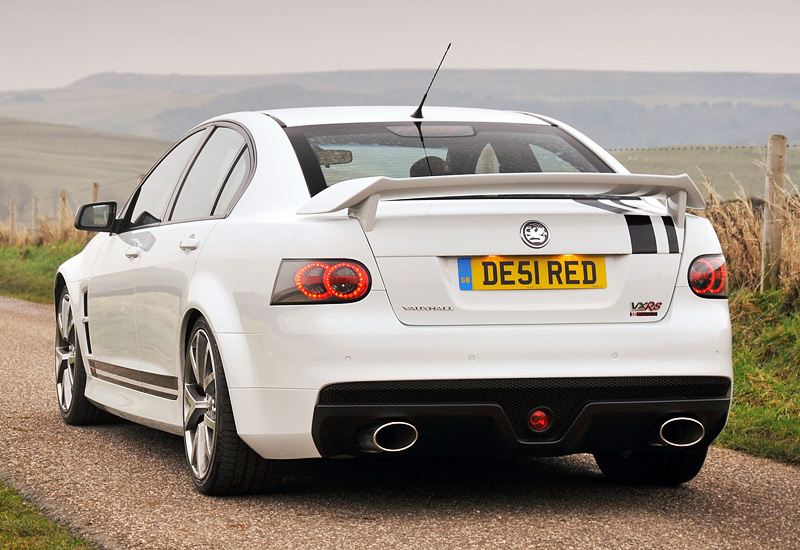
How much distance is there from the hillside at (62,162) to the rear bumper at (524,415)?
7057cm

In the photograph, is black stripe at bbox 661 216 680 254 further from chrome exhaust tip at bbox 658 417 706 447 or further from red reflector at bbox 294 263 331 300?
red reflector at bbox 294 263 331 300

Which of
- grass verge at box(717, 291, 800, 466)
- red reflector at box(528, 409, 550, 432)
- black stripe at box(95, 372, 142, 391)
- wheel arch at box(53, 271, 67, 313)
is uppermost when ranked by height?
red reflector at box(528, 409, 550, 432)

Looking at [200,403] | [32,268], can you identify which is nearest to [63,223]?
[32,268]

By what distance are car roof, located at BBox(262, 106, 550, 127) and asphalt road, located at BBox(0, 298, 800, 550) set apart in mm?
1568

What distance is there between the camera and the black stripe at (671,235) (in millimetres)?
4548

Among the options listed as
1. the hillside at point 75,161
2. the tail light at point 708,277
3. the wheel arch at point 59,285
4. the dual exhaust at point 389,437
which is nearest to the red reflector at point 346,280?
the dual exhaust at point 389,437

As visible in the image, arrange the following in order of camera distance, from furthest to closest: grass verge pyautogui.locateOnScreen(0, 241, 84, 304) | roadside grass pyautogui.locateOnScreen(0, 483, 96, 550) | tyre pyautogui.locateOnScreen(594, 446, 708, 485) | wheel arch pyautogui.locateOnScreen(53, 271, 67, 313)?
grass verge pyautogui.locateOnScreen(0, 241, 84, 304) → wheel arch pyautogui.locateOnScreen(53, 271, 67, 313) → tyre pyautogui.locateOnScreen(594, 446, 708, 485) → roadside grass pyautogui.locateOnScreen(0, 483, 96, 550)

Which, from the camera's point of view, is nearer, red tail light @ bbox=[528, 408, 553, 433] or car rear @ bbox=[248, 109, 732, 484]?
car rear @ bbox=[248, 109, 732, 484]

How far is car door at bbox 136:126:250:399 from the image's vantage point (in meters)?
5.11

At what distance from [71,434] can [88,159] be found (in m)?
133

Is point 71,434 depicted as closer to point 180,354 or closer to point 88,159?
point 180,354

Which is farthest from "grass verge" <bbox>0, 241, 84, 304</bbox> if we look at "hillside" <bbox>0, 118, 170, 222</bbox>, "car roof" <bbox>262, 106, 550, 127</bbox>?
"hillside" <bbox>0, 118, 170, 222</bbox>

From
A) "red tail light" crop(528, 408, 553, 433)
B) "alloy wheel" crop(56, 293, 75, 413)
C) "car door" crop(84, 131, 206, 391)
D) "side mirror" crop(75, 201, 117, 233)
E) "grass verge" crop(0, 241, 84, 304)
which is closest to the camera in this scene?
"red tail light" crop(528, 408, 553, 433)

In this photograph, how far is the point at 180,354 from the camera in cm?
518
